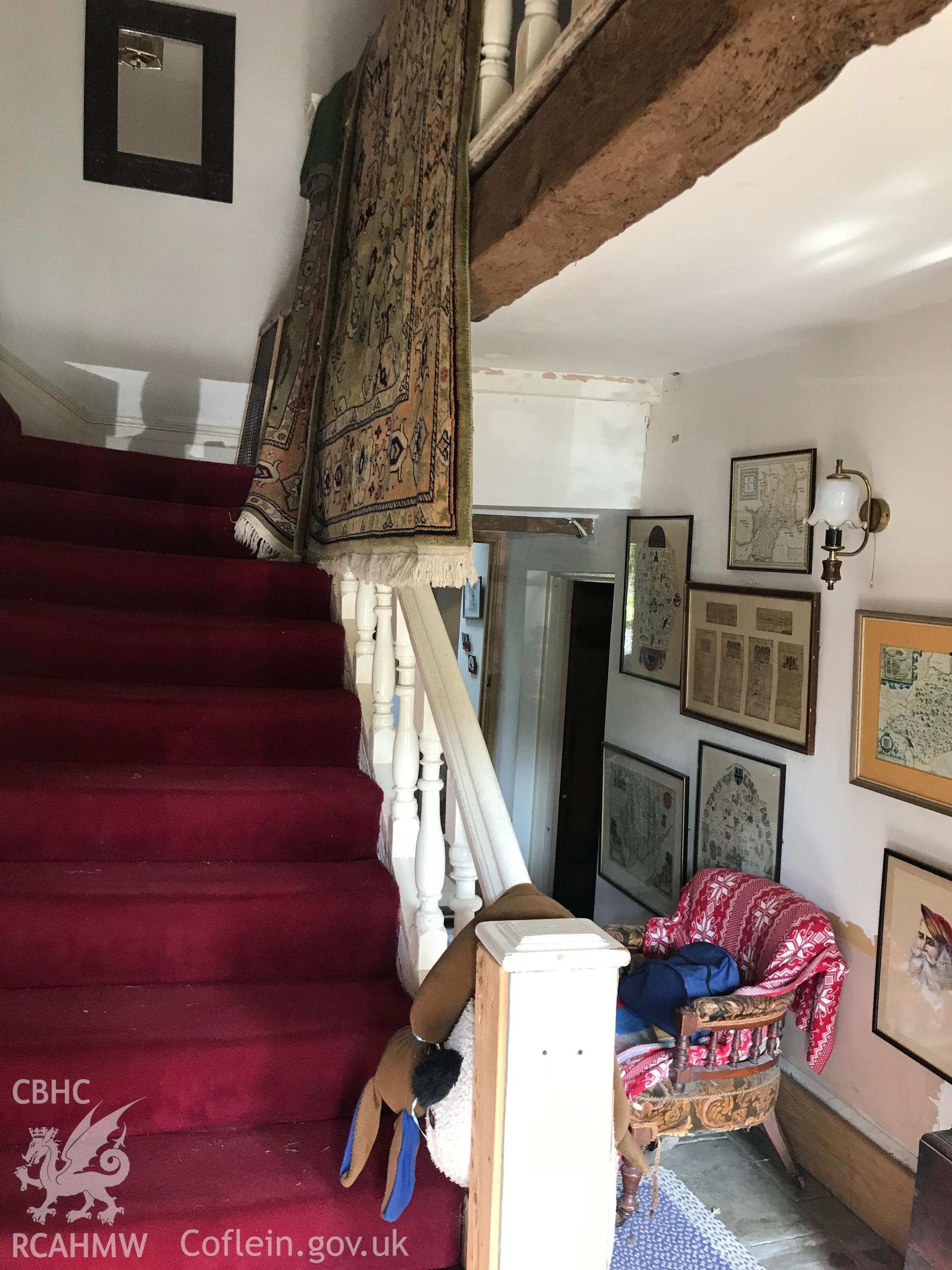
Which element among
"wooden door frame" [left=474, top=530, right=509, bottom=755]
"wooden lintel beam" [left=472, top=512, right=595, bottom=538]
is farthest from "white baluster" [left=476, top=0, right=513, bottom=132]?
"wooden door frame" [left=474, top=530, right=509, bottom=755]

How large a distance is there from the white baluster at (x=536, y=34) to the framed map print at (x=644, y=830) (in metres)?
2.52

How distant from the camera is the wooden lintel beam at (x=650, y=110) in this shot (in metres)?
1.00

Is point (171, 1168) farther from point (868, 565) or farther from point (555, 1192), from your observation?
point (868, 565)

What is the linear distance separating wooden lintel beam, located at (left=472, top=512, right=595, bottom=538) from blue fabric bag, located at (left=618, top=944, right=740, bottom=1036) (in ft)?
7.28

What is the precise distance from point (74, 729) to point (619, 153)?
1623 millimetres

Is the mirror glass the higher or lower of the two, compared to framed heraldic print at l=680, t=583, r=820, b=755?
higher

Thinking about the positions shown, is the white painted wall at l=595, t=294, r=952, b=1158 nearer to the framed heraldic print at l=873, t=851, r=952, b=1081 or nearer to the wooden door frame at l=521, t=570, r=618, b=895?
the framed heraldic print at l=873, t=851, r=952, b=1081

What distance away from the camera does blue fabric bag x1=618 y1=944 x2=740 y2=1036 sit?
2553mm

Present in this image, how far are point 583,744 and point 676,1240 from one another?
3.01 meters

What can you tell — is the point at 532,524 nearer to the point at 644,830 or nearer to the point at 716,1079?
the point at 644,830

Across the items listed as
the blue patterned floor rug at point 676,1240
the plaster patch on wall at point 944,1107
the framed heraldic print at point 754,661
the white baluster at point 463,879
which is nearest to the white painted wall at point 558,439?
the framed heraldic print at point 754,661

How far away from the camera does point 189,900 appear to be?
1.67m

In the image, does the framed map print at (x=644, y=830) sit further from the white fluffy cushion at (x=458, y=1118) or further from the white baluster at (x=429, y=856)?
the white fluffy cushion at (x=458, y=1118)

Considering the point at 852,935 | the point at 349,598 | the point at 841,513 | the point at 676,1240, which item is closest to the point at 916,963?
the point at 852,935
